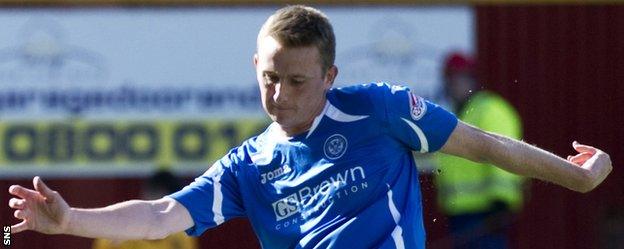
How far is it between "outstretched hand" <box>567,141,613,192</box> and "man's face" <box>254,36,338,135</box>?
880mm

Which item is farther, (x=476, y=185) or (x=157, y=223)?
(x=476, y=185)

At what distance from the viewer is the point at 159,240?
9148mm

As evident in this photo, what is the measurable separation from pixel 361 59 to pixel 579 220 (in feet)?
7.54

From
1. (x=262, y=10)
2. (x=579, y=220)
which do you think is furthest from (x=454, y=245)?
(x=262, y=10)

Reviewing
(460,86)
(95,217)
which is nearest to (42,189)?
(95,217)

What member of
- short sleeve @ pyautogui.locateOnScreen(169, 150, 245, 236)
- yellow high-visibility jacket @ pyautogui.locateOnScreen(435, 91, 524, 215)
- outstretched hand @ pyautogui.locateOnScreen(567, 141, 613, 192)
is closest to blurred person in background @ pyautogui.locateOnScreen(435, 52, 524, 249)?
yellow high-visibility jacket @ pyautogui.locateOnScreen(435, 91, 524, 215)

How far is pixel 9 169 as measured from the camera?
1095 centimetres

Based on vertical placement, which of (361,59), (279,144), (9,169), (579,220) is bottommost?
(579,220)

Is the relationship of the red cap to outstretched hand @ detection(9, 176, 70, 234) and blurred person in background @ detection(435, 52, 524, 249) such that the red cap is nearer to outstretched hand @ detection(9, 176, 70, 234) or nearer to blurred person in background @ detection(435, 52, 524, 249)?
blurred person in background @ detection(435, 52, 524, 249)

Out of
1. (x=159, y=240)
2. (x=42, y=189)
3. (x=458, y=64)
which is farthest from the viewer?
(x=458, y=64)

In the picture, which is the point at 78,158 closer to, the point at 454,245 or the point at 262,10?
the point at 262,10

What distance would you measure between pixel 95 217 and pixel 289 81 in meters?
0.67

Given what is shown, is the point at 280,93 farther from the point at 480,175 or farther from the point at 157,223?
the point at 480,175

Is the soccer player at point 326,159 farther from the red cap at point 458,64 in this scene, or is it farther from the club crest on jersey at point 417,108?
the red cap at point 458,64
